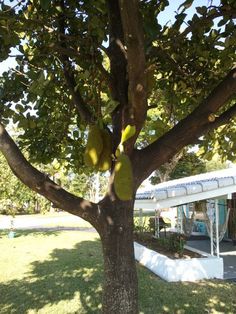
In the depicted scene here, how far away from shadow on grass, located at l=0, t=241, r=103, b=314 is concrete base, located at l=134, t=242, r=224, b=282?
1457mm

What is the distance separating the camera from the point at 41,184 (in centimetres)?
249

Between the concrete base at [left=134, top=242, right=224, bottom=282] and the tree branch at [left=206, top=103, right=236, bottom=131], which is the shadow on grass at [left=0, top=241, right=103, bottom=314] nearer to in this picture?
the concrete base at [left=134, top=242, right=224, bottom=282]

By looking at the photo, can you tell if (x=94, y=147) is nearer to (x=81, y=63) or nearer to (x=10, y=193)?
(x=81, y=63)

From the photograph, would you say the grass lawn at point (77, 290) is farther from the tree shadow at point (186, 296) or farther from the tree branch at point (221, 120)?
the tree branch at point (221, 120)

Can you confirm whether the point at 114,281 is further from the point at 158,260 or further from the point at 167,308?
the point at 158,260

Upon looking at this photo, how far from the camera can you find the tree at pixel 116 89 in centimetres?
225

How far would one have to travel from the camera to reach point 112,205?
8.06ft

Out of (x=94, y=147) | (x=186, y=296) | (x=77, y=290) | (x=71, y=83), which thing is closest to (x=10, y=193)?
(x=77, y=290)

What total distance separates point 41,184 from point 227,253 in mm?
12621

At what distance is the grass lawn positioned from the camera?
7.09m

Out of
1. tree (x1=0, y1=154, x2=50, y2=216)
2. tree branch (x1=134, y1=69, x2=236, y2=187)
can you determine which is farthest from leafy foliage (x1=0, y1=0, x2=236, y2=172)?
tree (x1=0, y1=154, x2=50, y2=216)

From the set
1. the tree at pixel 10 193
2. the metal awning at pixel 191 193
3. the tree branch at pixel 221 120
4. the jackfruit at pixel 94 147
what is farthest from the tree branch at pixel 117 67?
the tree at pixel 10 193

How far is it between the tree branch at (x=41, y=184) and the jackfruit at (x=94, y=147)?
407mm

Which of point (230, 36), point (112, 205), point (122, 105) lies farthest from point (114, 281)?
point (230, 36)
